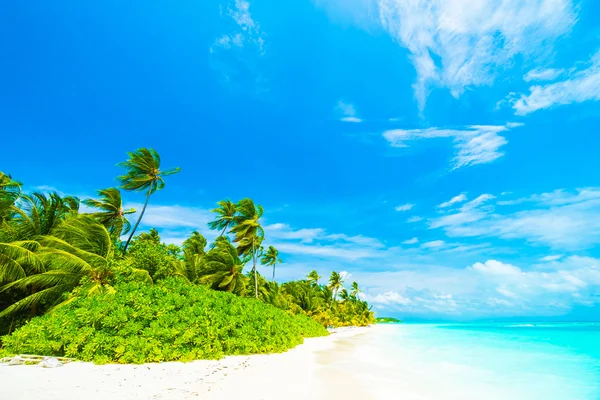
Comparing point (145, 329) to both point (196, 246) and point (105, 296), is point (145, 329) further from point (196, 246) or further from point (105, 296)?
point (196, 246)

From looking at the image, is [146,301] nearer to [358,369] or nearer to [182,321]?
[182,321]

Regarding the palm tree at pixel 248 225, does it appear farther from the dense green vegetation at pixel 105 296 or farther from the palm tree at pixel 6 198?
the palm tree at pixel 6 198

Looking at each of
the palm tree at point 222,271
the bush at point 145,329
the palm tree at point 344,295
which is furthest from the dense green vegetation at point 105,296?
the palm tree at point 344,295

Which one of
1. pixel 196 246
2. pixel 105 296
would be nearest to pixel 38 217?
pixel 105 296

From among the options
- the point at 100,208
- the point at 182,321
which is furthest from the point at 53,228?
the point at 182,321

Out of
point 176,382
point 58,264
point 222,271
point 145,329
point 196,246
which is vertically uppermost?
point 196,246

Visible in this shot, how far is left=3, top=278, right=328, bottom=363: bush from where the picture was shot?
347 inches

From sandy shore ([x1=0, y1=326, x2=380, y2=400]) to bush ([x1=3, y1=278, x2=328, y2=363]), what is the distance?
1.84ft

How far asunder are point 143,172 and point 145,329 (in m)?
13.6

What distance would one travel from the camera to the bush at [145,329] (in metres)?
8.82

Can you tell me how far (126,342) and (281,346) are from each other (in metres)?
6.81

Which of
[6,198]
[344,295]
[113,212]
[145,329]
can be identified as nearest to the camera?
[145,329]

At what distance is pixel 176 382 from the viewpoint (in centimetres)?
712

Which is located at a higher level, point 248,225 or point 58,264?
point 248,225
